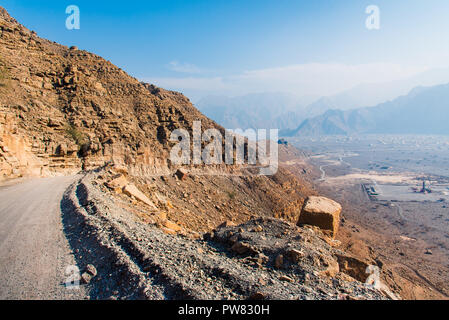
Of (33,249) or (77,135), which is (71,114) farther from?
(33,249)

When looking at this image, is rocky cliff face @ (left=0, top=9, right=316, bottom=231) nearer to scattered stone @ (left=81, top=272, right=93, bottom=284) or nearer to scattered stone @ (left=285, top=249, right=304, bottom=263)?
scattered stone @ (left=285, top=249, right=304, bottom=263)

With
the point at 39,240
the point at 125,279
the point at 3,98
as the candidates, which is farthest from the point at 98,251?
the point at 3,98

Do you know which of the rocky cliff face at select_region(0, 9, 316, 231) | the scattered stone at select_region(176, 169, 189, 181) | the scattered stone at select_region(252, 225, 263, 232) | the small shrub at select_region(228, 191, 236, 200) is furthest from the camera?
the small shrub at select_region(228, 191, 236, 200)

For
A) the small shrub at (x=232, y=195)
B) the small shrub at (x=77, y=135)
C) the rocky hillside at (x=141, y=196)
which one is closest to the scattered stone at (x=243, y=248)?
the rocky hillside at (x=141, y=196)

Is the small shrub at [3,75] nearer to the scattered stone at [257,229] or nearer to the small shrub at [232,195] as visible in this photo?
the scattered stone at [257,229]

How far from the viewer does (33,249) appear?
6270 mm

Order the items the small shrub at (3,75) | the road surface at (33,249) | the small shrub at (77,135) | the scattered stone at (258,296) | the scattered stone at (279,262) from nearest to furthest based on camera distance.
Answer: the scattered stone at (258,296) → the road surface at (33,249) → the scattered stone at (279,262) → the small shrub at (3,75) → the small shrub at (77,135)

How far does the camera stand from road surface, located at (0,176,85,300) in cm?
480

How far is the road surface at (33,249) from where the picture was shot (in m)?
4.80

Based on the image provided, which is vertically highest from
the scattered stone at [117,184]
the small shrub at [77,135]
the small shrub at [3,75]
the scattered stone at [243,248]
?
the small shrub at [3,75]

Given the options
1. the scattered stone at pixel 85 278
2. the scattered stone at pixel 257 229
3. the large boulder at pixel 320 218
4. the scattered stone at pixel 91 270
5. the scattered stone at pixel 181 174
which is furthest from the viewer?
the scattered stone at pixel 181 174

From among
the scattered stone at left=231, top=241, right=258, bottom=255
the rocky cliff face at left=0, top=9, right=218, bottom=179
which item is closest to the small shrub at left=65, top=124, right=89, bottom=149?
the rocky cliff face at left=0, top=9, right=218, bottom=179
